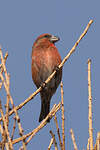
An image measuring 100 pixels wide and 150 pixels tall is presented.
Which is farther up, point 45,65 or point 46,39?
point 46,39

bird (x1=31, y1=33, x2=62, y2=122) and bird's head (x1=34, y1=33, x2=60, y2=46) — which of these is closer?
bird (x1=31, y1=33, x2=62, y2=122)

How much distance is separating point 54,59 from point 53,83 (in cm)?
47

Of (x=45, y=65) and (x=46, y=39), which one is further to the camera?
(x=46, y=39)

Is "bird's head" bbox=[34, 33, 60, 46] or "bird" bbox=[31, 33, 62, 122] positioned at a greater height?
"bird's head" bbox=[34, 33, 60, 46]

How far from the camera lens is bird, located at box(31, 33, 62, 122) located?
5.86 m

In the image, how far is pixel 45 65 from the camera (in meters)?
5.89

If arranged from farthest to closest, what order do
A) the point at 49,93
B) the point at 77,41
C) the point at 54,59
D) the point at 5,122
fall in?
the point at 49,93, the point at 54,59, the point at 77,41, the point at 5,122

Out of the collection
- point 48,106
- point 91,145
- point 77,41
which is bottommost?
→ point 91,145

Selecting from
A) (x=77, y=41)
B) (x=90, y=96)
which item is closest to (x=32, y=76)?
(x=77, y=41)

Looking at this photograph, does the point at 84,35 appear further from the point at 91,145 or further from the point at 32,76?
the point at 32,76

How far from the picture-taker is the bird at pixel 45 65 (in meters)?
5.86

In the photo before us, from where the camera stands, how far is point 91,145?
2.21 m

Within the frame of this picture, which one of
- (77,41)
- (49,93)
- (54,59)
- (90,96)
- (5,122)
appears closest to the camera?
(5,122)

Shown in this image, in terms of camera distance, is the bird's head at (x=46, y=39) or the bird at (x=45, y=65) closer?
the bird at (x=45, y=65)
